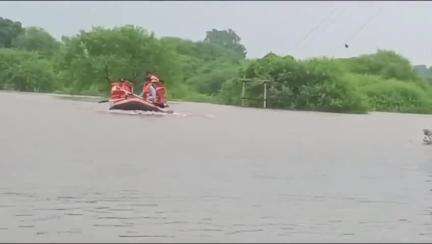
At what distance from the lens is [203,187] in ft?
30.2

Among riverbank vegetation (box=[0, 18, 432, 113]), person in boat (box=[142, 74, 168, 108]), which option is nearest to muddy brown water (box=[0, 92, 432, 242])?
person in boat (box=[142, 74, 168, 108])

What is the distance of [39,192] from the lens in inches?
327

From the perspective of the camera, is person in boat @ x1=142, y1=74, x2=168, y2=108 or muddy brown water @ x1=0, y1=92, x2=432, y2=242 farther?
person in boat @ x1=142, y1=74, x2=168, y2=108

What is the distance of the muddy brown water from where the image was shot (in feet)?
21.6

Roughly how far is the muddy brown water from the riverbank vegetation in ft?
46.8

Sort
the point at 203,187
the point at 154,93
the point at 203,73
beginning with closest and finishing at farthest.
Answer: the point at 203,187, the point at 154,93, the point at 203,73

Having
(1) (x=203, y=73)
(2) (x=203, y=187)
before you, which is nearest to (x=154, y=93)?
(2) (x=203, y=187)

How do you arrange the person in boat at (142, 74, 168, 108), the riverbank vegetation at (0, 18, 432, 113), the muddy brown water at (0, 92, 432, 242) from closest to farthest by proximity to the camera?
the muddy brown water at (0, 92, 432, 242) < the person in boat at (142, 74, 168, 108) < the riverbank vegetation at (0, 18, 432, 113)

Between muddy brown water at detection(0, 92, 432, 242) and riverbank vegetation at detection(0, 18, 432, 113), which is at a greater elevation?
riverbank vegetation at detection(0, 18, 432, 113)

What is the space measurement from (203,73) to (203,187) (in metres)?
49.6

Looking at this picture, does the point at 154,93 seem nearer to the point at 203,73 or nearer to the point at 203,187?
the point at 203,187

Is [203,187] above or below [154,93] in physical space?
below

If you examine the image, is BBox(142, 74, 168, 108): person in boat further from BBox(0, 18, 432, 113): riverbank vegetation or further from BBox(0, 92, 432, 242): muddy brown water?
BBox(0, 92, 432, 242): muddy brown water

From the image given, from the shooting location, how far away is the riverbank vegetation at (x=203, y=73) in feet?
124
